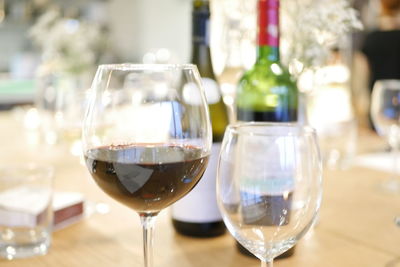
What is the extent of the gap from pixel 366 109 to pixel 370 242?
4.41 ft

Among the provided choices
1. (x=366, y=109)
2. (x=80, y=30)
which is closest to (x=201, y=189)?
(x=366, y=109)

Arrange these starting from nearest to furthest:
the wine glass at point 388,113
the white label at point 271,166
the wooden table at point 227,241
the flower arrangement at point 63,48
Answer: the white label at point 271,166, the wooden table at point 227,241, the wine glass at point 388,113, the flower arrangement at point 63,48

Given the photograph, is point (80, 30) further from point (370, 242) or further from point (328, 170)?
point (370, 242)

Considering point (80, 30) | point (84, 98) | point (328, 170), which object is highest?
point (80, 30)

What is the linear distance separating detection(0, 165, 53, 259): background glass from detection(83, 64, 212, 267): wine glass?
0.22 m

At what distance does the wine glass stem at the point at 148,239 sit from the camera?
0.53 metres

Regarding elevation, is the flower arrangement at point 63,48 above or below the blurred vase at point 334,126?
above

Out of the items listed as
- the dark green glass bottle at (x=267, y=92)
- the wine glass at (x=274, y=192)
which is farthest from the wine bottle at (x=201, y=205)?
the wine glass at (x=274, y=192)

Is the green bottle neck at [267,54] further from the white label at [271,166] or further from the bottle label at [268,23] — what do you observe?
the white label at [271,166]

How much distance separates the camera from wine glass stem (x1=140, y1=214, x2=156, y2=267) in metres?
0.53

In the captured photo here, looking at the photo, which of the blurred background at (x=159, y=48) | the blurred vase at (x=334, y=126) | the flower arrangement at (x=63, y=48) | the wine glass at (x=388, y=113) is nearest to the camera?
the blurred background at (x=159, y=48)

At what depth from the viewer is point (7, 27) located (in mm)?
5578

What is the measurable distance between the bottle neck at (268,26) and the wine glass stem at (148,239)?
1.03ft

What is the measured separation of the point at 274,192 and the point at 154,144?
0.14 m
